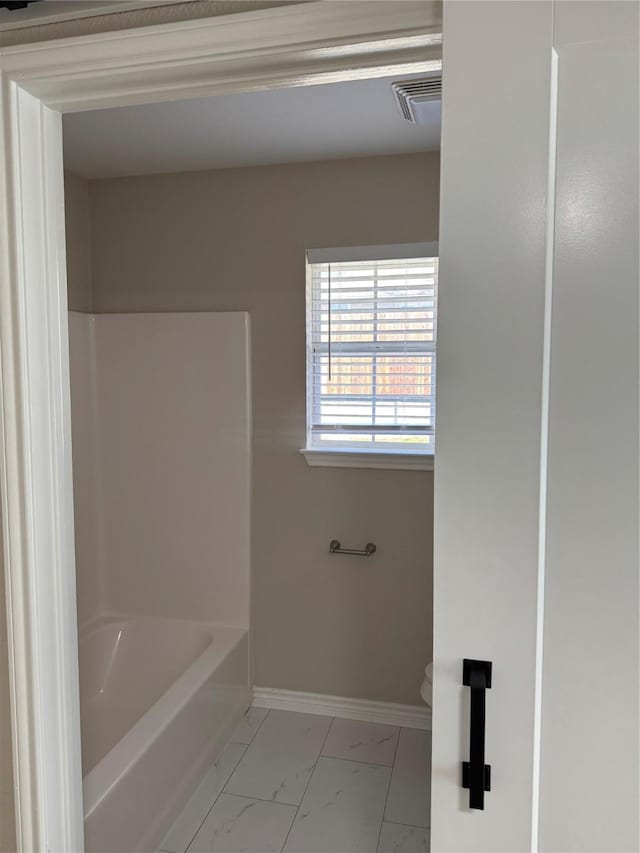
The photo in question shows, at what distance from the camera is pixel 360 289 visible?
275 centimetres

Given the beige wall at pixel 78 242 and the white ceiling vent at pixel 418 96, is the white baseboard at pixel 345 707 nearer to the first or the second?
the beige wall at pixel 78 242

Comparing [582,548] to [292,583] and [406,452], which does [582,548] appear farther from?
[292,583]

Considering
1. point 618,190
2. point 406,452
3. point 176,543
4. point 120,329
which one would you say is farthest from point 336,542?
point 618,190

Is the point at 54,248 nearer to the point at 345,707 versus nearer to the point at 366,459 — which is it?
the point at 366,459

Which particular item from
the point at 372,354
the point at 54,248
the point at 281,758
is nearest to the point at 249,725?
the point at 281,758

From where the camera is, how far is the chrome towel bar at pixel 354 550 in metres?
2.76

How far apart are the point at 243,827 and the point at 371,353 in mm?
1853

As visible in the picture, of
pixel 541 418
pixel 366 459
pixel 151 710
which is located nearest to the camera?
pixel 541 418

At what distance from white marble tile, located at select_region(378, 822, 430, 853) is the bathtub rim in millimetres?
823

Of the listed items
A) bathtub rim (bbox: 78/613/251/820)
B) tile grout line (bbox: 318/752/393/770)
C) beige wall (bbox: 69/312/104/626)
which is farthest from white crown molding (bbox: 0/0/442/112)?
tile grout line (bbox: 318/752/393/770)

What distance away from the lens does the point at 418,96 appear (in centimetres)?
192

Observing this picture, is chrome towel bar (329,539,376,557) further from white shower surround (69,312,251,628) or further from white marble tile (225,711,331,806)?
white marble tile (225,711,331,806)

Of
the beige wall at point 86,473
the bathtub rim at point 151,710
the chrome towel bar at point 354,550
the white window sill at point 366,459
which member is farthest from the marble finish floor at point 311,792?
the white window sill at point 366,459

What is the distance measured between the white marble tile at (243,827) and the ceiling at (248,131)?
7.86 ft
